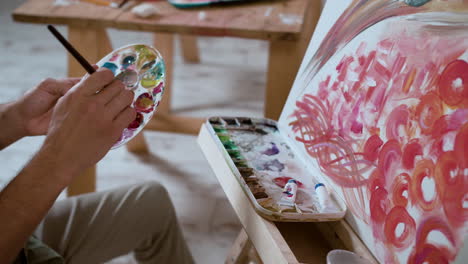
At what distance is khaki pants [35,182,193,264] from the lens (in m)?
1.05

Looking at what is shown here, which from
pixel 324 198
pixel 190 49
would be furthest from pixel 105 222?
pixel 190 49

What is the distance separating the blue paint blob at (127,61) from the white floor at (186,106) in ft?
2.37

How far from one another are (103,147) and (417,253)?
0.50 meters

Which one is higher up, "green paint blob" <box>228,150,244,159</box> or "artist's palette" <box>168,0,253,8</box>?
"artist's palette" <box>168,0,253,8</box>

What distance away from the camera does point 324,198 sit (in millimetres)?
867

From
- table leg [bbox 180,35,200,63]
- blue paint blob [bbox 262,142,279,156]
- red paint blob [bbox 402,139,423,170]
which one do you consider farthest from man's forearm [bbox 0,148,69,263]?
table leg [bbox 180,35,200,63]

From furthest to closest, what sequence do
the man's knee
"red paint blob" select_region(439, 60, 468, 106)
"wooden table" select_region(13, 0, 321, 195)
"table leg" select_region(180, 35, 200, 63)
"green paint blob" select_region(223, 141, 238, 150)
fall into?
"table leg" select_region(180, 35, 200, 63), "wooden table" select_region(13, 0, 321, 195), the man's knee, "green paint blob" select_region(223, 141, 238, 150), "red paint blob" select_region(439, 60, 468, 106)

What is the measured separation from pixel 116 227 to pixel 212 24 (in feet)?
1.94

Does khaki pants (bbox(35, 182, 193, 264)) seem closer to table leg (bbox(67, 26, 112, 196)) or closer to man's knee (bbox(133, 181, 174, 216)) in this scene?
man's knee (bbox(133, 181, 174, 216))

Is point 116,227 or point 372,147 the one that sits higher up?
point 372,147

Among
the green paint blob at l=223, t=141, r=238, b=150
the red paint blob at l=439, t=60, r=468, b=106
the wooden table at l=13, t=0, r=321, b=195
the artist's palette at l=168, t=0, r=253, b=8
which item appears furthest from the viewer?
the artist's palette at l=168, t=0, r=253, b=8

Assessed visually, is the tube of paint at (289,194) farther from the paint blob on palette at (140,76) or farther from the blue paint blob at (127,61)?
the blue paint blob at (127,61)

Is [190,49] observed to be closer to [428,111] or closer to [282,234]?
[282,234]

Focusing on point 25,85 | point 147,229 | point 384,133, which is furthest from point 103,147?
point 25,85
